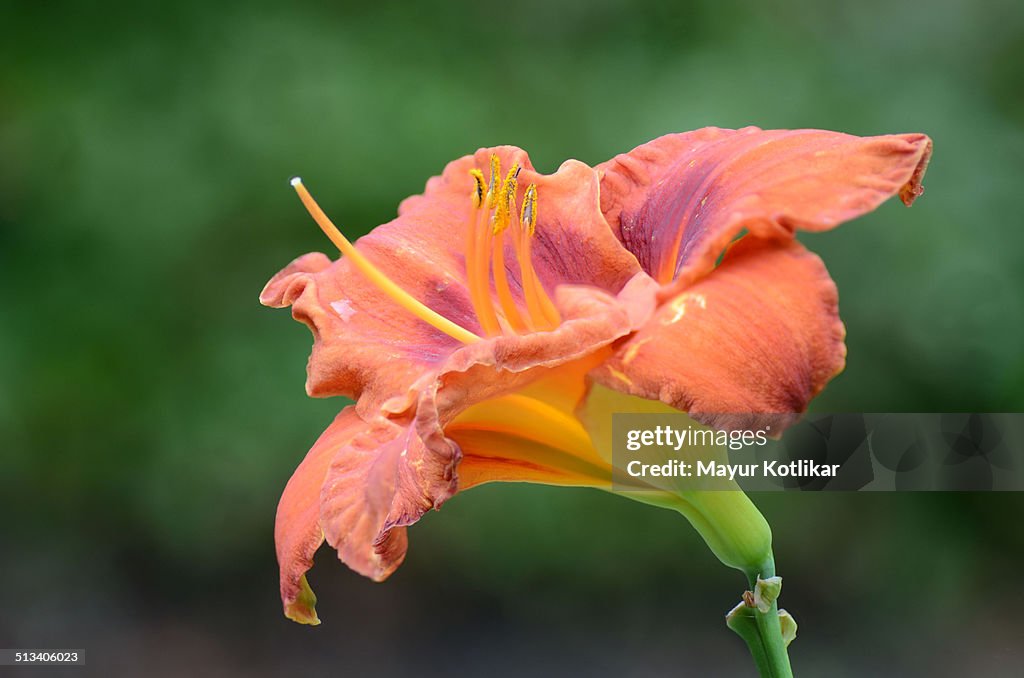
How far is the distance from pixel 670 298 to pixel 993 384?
1492mm

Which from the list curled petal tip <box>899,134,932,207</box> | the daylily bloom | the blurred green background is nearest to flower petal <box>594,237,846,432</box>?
the daylily bloom

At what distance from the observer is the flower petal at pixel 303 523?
0.55m

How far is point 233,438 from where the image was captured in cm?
188

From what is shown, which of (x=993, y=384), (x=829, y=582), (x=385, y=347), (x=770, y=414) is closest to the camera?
(x=770, y=414)

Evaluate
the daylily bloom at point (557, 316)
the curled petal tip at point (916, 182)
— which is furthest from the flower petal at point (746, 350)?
the curled petal tip at point (916, 182)

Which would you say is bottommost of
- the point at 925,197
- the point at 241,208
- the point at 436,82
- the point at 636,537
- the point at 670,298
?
the point at 636,537

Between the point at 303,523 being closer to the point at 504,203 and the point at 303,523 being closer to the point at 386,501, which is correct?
the point at 386,501

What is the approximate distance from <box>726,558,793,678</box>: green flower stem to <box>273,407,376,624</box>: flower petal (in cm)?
23

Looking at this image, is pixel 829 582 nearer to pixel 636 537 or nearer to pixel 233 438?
pixel 636 537

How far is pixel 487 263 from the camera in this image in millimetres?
636

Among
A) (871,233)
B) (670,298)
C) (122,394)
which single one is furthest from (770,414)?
(122,394)

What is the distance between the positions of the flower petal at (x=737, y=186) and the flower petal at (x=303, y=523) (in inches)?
8.3

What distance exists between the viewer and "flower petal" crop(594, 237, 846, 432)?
464 mm

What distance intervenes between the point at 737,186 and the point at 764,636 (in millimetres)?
241
